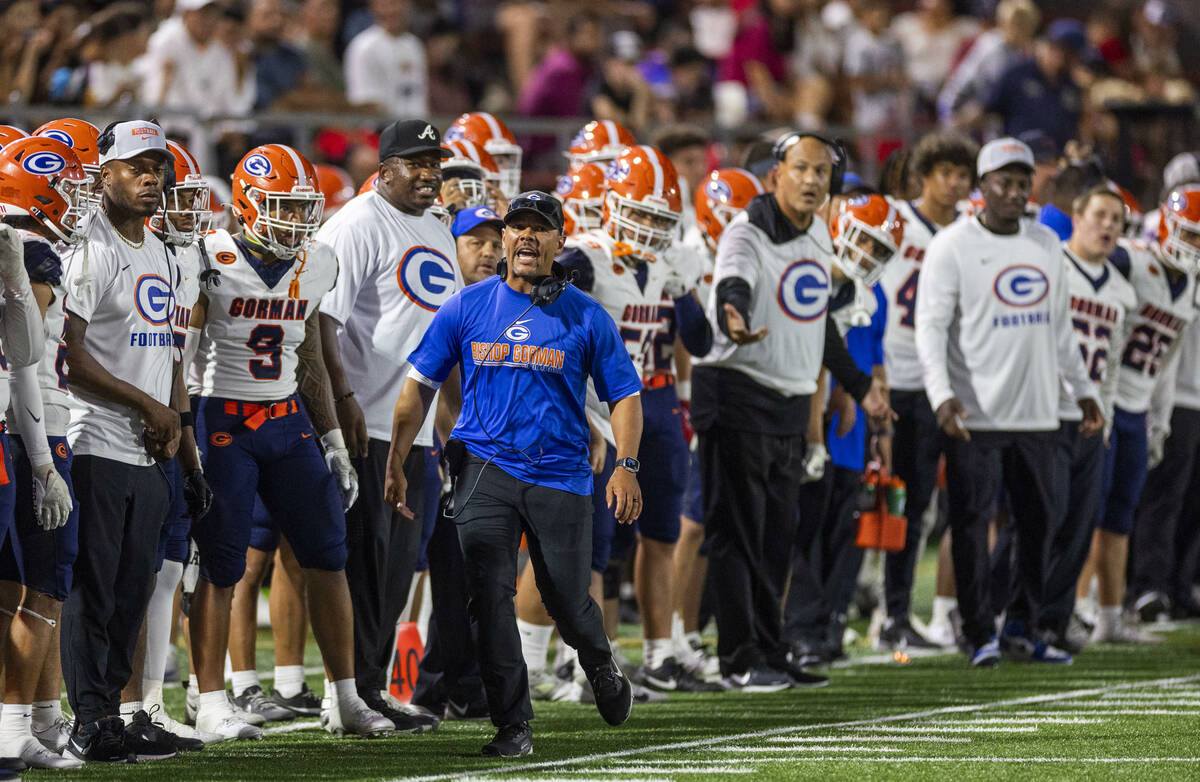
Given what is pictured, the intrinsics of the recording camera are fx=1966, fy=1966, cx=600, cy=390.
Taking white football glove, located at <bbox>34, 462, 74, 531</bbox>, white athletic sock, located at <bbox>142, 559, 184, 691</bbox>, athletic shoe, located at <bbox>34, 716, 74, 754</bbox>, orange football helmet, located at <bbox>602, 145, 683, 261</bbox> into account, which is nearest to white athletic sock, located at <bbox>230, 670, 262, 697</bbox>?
white athletic sock, located at <bbox>142, 559, 184, 691</bbox>

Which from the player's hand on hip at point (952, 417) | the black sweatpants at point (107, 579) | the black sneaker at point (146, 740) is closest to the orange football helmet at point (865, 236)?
the player's hand on hip at point (952, 417)

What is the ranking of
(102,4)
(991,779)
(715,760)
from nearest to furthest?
(991,779)
(715,760)
(102,4)

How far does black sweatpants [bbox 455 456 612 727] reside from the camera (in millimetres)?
6762

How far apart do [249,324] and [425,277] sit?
87 cm

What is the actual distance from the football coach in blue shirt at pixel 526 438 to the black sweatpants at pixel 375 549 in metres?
0.73

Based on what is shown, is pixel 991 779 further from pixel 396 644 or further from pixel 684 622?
pixel 684 622

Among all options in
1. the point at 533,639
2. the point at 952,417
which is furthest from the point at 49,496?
the point at 952,417

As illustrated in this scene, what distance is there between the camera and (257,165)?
7.38 metres

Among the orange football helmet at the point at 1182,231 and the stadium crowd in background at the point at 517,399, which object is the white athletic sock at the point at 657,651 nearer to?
the stadium crowd in background at the point at 517,399

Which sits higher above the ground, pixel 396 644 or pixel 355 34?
pixel 355 34

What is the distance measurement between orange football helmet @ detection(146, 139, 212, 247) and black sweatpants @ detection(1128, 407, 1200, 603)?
6.46 meters

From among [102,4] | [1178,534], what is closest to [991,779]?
[1178,534]

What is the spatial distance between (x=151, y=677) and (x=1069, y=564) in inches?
199

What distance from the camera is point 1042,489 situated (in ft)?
31.9
